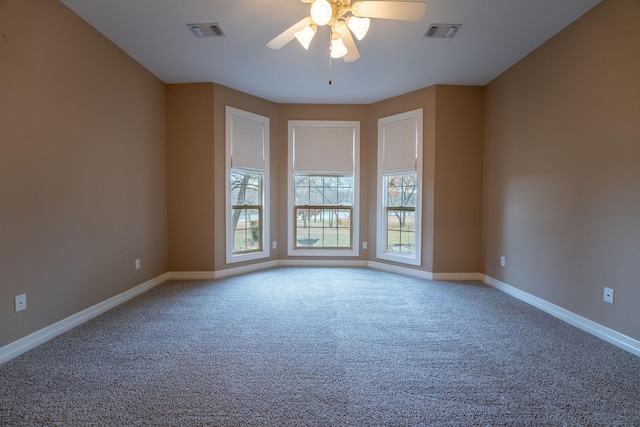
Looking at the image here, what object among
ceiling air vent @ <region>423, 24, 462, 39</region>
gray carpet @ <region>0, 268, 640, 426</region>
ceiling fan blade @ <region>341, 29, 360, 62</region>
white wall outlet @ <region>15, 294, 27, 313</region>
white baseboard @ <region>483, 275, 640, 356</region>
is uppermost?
ceiling air vent @ <region>423, 24, 462, 39</region>

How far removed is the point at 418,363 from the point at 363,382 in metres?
0.46

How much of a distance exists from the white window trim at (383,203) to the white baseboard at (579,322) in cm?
117

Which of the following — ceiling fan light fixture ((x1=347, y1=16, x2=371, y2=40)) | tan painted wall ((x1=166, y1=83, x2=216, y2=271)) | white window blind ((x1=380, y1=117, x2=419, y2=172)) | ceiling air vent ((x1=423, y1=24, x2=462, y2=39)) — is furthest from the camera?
white window blind ((x1=380, y1=117, x2=419, y2=172))

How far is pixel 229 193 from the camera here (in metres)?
4.07

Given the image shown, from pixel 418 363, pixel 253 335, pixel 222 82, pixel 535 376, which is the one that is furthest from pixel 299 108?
pixel 535 376

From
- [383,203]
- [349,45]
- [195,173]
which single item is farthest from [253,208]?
[349,45]

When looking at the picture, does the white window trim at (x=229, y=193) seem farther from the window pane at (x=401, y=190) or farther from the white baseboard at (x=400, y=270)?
the window pane at (x=401, y=190)

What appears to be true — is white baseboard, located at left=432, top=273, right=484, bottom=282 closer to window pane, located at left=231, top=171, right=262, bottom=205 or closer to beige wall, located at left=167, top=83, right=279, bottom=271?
window pane, located at left=231, top=171, right=262, bottom=205

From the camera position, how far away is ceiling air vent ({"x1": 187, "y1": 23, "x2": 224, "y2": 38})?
2594 millimetres

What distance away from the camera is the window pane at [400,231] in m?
4.28

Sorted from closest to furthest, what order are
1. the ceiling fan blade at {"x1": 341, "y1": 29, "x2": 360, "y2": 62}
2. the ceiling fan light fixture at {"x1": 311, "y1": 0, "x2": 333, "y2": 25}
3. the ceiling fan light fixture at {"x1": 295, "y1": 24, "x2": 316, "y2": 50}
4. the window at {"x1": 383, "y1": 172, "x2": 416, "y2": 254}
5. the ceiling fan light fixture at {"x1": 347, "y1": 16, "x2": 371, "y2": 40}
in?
the ceiling fan light fixture at {"x1": 311, "y1": 0, "x2": 333, "y2": 25}, the ceiling fan light fixture at {"x1": 347, "y1": 16, "x2": 371, "y2": 40}, the ceiling fan light fixture at {"x1": 295, "y1": 24, "x2": 316, "y2": 50}, the ceiling fan blade at {"x1": 341, "y1": 29, "x2": 360, "y2": 62}, the window at {"x1": 383, "y1": 172, "x2": 416, "y2": 254}

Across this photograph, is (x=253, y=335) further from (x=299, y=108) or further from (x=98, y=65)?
(x=299, y=108)

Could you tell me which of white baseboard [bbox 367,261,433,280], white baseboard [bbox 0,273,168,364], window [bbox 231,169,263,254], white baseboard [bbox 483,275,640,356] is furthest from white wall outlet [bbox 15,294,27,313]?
white baseboard [bbox 483,275,640,356]

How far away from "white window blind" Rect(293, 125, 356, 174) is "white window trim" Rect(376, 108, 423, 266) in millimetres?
491
